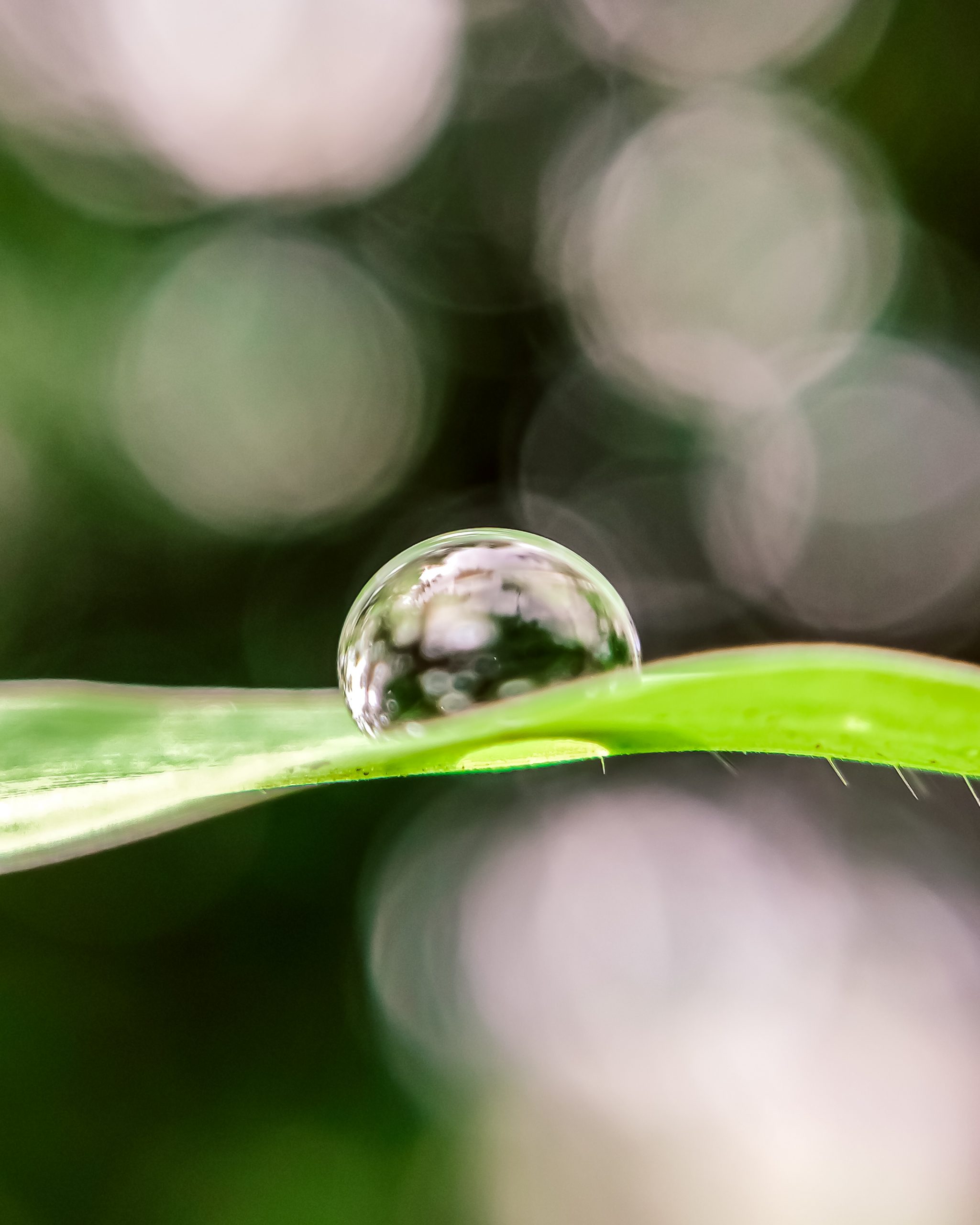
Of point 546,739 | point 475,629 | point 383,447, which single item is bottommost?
point 546,739

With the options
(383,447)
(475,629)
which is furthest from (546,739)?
(383,447)

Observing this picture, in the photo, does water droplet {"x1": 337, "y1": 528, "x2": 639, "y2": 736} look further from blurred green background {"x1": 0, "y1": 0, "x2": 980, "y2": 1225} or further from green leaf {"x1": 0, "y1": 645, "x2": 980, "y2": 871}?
blurred green background {"x1": 0, "y1": 0, "x2": 980, "y2": 1225}

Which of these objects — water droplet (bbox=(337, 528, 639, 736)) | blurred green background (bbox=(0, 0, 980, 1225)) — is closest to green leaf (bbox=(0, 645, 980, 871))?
water droplet (bbox=(337, 528, 639, 736))

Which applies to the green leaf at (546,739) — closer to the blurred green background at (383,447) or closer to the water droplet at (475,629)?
the water droplet at (475,629)

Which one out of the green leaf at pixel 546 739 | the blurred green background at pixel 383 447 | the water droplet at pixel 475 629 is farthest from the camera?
the blurred green background at pixel 383 447

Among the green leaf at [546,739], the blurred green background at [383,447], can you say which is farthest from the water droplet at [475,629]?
the blurred green background at [383,447]

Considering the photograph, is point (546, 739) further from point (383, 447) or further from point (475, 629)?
point (383, 447)

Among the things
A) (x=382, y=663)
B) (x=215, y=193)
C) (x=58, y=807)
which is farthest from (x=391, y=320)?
(x=58, y=807)
